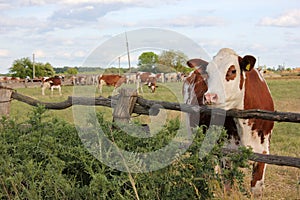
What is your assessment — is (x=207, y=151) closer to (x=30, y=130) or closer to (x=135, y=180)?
(x=135, y=180)

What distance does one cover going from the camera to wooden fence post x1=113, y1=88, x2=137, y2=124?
17.3ft

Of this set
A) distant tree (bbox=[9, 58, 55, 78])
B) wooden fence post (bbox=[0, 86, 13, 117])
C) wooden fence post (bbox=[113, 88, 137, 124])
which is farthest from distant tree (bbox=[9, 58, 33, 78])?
wooden fence post (bbox=[113, 88, 137, 124])

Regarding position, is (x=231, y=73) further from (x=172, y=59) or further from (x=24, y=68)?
(x=24, y=68)

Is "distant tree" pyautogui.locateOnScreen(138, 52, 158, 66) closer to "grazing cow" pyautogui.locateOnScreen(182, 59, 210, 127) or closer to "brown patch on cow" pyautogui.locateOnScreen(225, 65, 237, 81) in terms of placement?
"grazing cow" pyautogui.locateOnScreen(182, 59, 210, 127)

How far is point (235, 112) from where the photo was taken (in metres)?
4.76

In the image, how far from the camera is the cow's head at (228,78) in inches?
200

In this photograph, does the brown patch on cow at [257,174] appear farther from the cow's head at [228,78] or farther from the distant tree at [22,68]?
the distant tree at [22,68]

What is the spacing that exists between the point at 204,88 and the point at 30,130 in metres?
2.41

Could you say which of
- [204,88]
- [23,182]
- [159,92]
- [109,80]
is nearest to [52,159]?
[23,182]

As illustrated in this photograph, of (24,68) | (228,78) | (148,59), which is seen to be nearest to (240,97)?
(228,78)

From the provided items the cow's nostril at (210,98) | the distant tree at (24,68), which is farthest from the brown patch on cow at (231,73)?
the distant tree at (24,68)

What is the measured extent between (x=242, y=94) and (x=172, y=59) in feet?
5.02

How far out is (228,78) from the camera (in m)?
5.22

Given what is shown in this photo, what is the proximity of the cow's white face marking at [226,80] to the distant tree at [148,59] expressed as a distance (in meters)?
1.17
